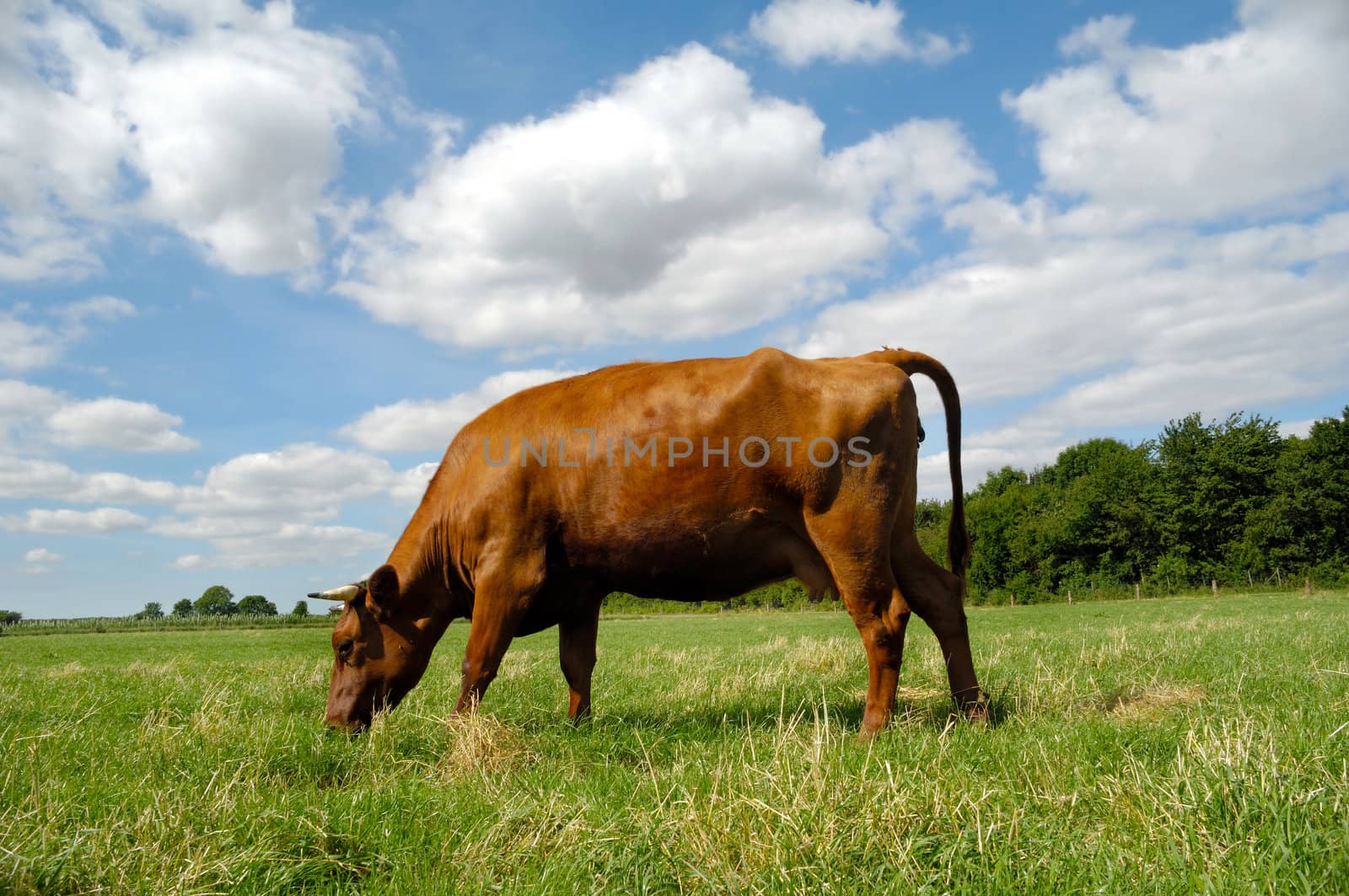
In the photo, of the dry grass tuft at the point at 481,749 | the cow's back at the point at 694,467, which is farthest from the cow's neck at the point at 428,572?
the dry grass tuft at the point at 481,749

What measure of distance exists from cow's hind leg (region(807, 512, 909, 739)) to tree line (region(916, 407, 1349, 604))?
199 feet

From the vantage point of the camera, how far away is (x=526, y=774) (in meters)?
4.42

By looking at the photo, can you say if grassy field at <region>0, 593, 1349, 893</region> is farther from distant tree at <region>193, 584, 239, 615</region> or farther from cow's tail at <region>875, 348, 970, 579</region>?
distant tree at <region>193, 584, 239, 615</region>

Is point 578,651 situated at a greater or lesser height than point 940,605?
lesser

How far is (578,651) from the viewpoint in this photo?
694 cm

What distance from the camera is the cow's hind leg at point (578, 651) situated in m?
6.90

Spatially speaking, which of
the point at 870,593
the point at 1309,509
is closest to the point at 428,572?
the point at 870,593

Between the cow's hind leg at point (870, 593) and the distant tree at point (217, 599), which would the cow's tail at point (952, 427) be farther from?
the distant tree at point (217, 599)

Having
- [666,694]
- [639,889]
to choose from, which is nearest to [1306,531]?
[666,694]

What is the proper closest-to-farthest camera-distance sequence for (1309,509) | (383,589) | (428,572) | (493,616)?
(493,616), (383,589), (428,572), (1309,509)

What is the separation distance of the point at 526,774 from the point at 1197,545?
77.5 metres

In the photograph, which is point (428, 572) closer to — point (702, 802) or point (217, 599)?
point (702, 802)

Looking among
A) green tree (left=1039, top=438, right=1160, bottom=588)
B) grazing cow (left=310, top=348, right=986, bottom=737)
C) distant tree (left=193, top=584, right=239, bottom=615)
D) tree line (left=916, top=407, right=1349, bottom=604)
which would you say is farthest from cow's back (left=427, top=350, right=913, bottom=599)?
distant tree (left=193, top=584, right=239, bottom=615)

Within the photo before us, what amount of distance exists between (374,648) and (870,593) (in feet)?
14.2
